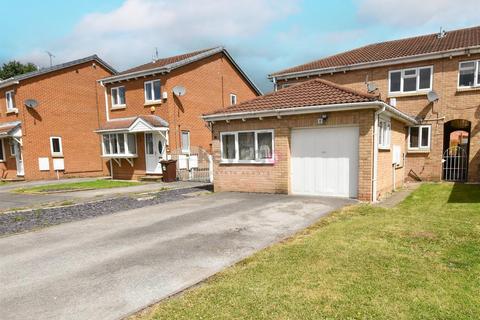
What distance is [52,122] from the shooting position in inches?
814

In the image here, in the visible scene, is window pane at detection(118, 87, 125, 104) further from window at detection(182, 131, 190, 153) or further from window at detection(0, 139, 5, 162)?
window at detection(0, 139, 5, 162)

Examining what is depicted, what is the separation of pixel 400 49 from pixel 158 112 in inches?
553

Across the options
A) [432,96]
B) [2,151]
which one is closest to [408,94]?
[432,96]

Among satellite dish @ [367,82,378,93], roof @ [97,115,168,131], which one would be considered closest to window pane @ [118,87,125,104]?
roof @ [97,115,168,131]

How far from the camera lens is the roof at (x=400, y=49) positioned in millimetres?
14773

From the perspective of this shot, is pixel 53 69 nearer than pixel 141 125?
No

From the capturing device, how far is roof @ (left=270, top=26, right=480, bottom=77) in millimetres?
14773

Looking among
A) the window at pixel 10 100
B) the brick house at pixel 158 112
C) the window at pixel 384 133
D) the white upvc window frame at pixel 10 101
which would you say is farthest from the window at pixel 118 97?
the window at pixel 384 133

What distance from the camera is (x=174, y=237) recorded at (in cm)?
616

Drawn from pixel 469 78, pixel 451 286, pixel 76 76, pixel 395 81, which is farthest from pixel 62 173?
pixel 469 78

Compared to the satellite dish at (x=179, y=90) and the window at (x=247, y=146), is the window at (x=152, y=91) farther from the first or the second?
the window at (x=247, y=146)

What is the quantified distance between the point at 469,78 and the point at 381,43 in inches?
264

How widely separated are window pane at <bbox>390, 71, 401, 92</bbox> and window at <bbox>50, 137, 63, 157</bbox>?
68.8ft

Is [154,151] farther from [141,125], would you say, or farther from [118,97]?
[118,97]
